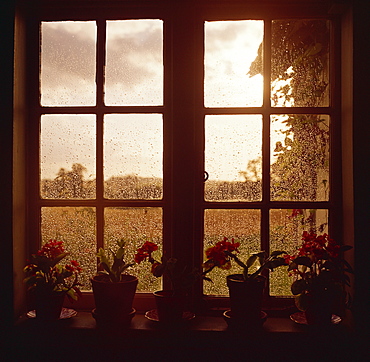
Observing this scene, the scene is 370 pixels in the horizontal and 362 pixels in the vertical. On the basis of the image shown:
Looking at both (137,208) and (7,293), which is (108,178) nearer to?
(137,208)

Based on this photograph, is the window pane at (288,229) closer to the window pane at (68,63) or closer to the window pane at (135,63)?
the window pane at (135,63)

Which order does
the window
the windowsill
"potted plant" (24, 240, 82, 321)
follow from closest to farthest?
the windowsill → "potted plant" (24, 240, 82, 321) → the window

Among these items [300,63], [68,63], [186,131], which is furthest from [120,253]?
[300,63]

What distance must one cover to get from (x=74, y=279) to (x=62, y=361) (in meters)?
0.44

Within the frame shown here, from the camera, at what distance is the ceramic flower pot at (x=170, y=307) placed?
6.61 ft

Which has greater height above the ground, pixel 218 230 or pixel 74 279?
pixel 218 230

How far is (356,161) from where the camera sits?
6.61 feet

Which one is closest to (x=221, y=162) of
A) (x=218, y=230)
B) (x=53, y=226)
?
(x=218, y=230)

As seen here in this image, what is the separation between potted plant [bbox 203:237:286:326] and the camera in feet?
6.49

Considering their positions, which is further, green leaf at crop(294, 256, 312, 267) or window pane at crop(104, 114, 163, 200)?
window pane at crop(104, 114, 163, 200)

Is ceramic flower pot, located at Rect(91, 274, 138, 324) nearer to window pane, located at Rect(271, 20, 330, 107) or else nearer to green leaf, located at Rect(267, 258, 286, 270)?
green leaf, located at Rect(267, 258, 286, 270)

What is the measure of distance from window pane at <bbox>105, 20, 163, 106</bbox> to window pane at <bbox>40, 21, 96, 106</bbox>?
10 centimetres

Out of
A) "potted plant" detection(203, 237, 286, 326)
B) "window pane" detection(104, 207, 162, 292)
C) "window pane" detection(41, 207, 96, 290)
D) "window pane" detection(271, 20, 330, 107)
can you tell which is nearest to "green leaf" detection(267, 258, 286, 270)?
"potted plant" detection(203, 237, 286, 326)

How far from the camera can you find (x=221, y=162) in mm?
2232
